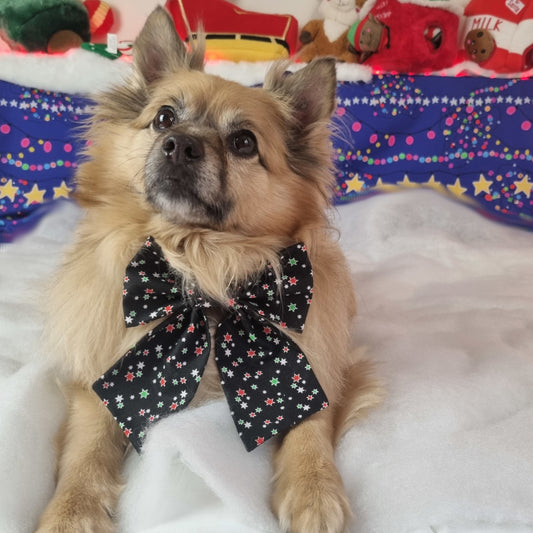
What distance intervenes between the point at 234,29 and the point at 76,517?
10.0 ft

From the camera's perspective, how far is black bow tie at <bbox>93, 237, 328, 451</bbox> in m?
1.46

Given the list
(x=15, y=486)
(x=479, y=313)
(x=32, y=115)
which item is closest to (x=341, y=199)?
(x=479, y=313)

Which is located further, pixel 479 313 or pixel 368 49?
pixel 368 49

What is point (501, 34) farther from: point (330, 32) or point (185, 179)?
point (185, 179)

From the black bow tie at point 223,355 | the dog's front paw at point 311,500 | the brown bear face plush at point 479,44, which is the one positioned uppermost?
the brown bear face plush at point 479,44

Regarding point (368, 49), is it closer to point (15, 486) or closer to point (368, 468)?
point (368, 468)

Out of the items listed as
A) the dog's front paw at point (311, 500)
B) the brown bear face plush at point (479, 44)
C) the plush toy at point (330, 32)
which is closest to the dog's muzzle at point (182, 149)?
the dog's front paw at point (311, 500)

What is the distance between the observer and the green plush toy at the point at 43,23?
3.19 m

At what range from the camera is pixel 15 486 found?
128 centimetres

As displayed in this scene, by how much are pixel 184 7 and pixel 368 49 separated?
1.21 m

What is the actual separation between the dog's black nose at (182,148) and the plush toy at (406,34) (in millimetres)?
2315

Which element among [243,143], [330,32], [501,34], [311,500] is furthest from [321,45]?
[311,500]

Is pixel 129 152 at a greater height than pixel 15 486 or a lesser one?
greater

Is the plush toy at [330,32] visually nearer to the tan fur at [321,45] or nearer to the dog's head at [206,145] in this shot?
the tan fur at [321,45]
